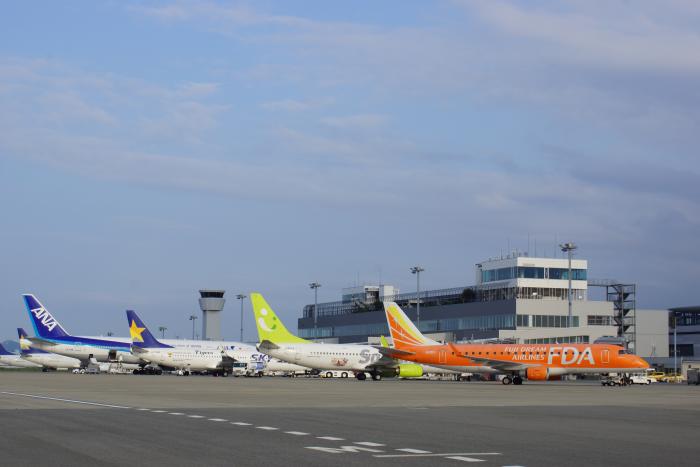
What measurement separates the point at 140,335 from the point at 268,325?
95.9ft

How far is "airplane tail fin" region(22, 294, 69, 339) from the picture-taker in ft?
411

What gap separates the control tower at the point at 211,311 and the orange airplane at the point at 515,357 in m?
101

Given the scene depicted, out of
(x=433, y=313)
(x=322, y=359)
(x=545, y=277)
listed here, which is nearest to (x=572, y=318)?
(x=545, y=277)

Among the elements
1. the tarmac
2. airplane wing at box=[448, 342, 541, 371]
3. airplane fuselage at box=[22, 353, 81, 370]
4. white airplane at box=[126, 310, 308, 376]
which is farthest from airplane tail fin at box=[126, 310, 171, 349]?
the tarmac

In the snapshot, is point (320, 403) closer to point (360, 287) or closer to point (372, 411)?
point (372, 411)

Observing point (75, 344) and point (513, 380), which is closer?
point (513, 380)

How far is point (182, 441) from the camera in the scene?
21484 millimetres

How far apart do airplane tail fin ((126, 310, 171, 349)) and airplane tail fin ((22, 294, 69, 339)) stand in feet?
30.0

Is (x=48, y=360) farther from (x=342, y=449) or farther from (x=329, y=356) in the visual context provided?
(x=342, y=449)

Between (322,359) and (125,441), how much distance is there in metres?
77.8

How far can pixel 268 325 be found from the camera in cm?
10212

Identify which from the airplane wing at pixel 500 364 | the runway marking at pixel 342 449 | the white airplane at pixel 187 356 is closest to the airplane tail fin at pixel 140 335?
the white airplane at pixel 187 356

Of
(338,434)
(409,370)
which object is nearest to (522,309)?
(409,370)

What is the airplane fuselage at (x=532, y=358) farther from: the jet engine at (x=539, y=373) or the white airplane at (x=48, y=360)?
the white airplane at (x=48, y=360)
